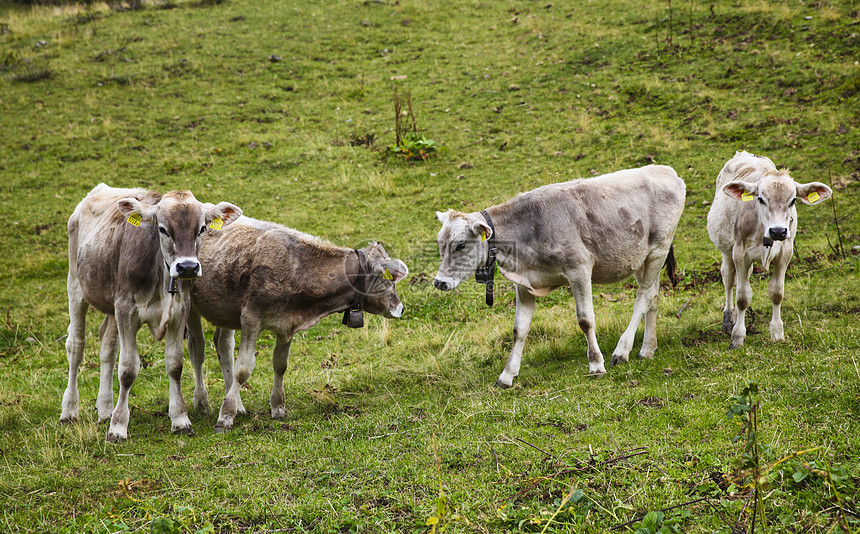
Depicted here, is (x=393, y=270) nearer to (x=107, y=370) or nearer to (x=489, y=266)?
(x=489, y=266)

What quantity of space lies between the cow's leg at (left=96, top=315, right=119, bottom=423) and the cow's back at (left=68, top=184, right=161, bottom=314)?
0.39m

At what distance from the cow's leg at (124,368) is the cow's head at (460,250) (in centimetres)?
384

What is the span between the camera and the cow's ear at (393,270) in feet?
28.3

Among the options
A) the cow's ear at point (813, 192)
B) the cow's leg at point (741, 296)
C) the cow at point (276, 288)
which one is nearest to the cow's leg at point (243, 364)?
the cow at point (276, 288)

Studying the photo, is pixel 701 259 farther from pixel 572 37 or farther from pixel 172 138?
pixel 172 138

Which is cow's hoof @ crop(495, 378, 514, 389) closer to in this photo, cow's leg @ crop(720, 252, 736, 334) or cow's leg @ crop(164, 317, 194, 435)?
cow's leg @ crop(720, 252, 736, 334)

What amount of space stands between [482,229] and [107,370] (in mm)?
5373

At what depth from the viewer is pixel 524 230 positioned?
29.2ft

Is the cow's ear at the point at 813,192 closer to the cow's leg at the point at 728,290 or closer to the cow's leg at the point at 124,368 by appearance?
the cow's leg at the point at 728,290

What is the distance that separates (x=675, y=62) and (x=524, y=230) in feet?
48.8

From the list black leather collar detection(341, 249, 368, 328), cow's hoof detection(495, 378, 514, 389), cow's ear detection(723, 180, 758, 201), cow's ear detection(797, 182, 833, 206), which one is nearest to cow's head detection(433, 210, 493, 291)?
black leather collar detection(341, 249, 368, 328)

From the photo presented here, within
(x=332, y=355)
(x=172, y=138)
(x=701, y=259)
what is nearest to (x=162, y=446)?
(x=332, y=355)

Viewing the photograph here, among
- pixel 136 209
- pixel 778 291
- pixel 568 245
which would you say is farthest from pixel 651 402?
pixel 136 209

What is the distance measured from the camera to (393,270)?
8.73m
